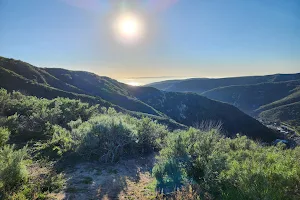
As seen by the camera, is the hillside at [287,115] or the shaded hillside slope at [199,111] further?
the hillside at [287,115]

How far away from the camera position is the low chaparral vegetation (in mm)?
5318

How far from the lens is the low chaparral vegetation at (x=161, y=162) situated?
5.32 meters

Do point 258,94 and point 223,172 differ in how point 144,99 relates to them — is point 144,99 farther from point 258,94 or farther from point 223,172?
point 258,94

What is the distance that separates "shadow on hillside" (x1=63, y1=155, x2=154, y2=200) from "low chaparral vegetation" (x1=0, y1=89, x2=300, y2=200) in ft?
0.63

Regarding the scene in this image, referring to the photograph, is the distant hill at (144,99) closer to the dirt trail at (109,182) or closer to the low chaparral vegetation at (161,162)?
the low chaparral vegetation at (161,162)

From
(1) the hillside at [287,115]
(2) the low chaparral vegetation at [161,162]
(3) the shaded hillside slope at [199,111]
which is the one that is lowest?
(1) the hillside at [287,115]

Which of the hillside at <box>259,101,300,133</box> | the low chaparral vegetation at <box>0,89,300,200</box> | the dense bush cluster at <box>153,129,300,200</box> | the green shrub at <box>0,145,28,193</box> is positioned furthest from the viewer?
the hillside at <box>259,101,300,133</box>

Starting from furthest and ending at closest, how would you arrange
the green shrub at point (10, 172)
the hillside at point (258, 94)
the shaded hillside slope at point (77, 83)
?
the hillside at point (258, 94)
the shaded hillside slope at point (77, 83)
the green shrub at point (10, 172)

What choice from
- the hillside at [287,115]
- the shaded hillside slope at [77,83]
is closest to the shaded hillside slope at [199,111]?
the shaded hillside slope at [77,83]

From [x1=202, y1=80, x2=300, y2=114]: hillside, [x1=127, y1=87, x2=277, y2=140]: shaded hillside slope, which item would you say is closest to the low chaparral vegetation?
[x1=127, y1=87, x2=277, y2=140]: shaded hillside slope

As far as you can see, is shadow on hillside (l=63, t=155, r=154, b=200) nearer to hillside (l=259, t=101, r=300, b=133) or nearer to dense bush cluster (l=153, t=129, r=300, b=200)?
dense bush cluster (l=153, t=129, r=300, b=200)

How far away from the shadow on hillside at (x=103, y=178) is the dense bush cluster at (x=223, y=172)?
4.90 feet

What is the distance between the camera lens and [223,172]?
6.28m

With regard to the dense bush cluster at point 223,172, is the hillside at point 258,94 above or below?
below
